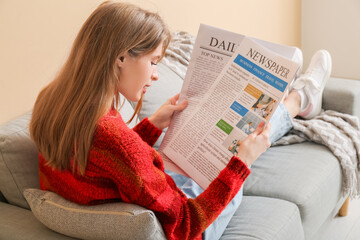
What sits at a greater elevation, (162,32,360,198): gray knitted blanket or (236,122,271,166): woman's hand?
(236,122,271,166): woman's hand

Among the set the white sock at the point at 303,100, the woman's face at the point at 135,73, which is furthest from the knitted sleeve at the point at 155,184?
the white sock at the point at 303,100

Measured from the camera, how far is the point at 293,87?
81.7 inches

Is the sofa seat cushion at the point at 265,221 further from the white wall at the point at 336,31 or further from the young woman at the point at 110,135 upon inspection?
the white wall at the point at 336,31

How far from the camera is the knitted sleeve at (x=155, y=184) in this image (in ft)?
3.04

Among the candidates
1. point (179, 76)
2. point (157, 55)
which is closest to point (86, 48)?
point (157, 55)

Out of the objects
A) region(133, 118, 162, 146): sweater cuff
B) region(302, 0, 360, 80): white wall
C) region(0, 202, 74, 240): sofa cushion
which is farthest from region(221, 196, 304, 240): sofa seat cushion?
region(302, 0, 360, 80): white wall

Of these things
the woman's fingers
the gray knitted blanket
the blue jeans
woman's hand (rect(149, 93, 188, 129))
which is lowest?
the blue jeans

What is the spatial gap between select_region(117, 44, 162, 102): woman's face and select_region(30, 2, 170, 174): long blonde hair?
0.02 meters

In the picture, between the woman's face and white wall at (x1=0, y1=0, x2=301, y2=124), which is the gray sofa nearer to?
white wall at (x1=0, y1=0, x2=301, y2=124)

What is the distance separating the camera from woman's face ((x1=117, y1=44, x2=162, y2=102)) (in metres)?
1.04

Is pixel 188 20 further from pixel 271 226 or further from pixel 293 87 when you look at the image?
pixel 271 226

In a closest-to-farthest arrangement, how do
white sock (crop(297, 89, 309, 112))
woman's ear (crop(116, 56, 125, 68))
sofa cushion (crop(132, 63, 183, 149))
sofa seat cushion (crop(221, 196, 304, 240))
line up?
woman's ear (crop(116, 56, 125, 68))
sofa seat cushion (crop(221, 196, 304, 240))
sofa cushion (crop(132, 63, 183, 149))
white sock (crop(297, 89, 309, 112))

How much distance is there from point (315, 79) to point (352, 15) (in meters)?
1.24

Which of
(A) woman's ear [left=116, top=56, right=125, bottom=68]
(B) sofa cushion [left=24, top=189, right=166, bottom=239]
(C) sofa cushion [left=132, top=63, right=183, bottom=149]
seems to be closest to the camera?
(B) sofa cushion [left=24, top=189, right=166, bottom=239]
